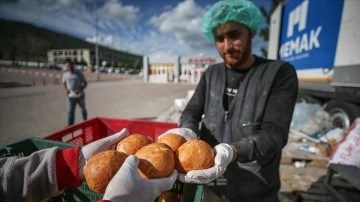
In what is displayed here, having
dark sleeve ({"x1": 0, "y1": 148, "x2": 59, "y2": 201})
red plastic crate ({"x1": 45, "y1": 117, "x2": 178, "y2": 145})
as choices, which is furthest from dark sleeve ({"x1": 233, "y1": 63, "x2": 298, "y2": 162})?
dark sleeve ({"x1": 0, "y1": 148, "x2": 59, "y2": 201})

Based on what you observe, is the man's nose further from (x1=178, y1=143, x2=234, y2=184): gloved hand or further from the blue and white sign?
the blue and white sign

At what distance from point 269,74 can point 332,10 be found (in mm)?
4266

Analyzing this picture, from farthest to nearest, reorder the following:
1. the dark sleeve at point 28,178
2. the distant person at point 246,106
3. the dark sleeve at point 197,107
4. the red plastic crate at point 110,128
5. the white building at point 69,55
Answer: the white building at point 69,55, the red plastic crate at point 110,128, the dark sleeve at point 197,107, the distant person at point 246,106, the dark sleeve at point 28,178

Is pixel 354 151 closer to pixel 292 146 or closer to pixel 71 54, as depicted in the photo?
pixel 292 146

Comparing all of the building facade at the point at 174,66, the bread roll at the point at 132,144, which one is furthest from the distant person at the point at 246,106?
the building facade at the point at 174,66

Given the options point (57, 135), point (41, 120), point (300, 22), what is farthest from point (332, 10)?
point (41, 120)

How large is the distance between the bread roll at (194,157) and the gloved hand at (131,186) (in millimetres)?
187

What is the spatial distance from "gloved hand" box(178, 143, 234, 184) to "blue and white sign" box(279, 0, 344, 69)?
15.2ft

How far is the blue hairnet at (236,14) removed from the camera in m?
2.02

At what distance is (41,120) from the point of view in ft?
26.2

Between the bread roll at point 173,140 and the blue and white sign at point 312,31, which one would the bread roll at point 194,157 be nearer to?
the bread roll at point 173,140

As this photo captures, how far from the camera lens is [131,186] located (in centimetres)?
109

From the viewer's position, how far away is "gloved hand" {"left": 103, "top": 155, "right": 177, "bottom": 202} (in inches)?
40.6

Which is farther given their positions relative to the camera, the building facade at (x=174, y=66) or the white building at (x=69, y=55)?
the white building at (x=69, y=55)
